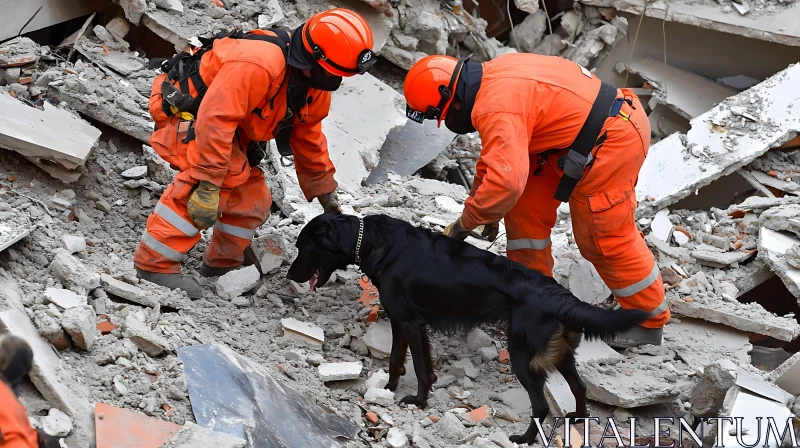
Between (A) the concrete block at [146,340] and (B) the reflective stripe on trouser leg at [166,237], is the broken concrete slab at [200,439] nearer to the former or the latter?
(A) the concrete block at [146,340]

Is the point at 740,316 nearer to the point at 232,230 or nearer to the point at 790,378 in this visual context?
the point at 790,378

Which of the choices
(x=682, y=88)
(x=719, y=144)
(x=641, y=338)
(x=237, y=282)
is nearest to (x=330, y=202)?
(x=237, y=282)

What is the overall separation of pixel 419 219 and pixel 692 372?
215 cm

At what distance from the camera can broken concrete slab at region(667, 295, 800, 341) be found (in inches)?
200

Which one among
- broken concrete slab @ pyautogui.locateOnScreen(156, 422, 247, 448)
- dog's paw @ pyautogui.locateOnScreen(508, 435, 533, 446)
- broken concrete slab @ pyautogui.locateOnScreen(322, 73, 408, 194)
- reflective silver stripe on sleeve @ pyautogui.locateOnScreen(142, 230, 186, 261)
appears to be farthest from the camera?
broken concrete slab @ pyautogui.locateOnScreen(322, 73, 408, 194)

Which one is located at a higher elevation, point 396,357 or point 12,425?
point 12,425

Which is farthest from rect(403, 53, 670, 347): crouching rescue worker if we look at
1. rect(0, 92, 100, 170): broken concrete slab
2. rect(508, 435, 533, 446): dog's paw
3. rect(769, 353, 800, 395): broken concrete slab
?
rect(0, 92, 100, 170): broken concrete slab

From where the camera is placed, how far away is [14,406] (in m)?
2.16

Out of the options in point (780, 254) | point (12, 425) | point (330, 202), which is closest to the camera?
point (12, 425)

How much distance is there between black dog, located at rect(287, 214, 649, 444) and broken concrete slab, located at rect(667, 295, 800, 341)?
157cm

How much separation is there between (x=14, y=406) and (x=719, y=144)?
609 centimetres

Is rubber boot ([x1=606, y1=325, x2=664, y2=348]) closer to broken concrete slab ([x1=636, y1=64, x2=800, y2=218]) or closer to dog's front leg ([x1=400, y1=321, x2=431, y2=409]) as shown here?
dog's front leg ([x1=400, y1=321, x2=431, y2=409])

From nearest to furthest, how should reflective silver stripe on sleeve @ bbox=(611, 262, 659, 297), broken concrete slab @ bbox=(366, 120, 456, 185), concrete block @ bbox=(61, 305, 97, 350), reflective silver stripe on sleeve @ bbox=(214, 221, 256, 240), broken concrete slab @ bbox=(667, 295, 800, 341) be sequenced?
concrete block @ bbox=(61, 305, 97, 350) < reflective silver stripe on sleeve @ bbox=(611, 262, 659, 297) < reflective silver stripe on sleeve @ bbox=(214, 221, 256, 240) < broken concrete slab @ bbox=(667, 295, 800, 341) < broken concrete slab @ bbox=(366, 120, 456, 185)

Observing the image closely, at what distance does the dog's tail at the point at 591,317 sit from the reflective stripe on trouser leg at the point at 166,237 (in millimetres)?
2074
